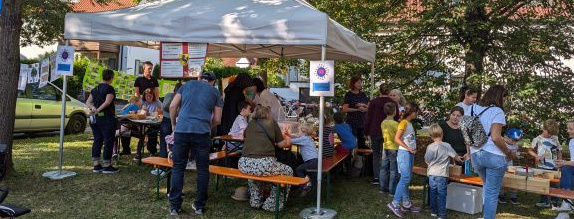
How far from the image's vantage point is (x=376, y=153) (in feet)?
23.8

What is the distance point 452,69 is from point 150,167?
607 cm

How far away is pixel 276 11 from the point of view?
5.97m

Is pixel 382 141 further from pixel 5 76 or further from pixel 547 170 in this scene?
pixel 5 76

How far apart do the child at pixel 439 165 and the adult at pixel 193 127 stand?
2.45 m

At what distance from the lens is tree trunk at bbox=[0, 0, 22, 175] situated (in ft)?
21.7

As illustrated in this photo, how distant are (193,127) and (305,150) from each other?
1.59 meters

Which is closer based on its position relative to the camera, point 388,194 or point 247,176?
point 247,176

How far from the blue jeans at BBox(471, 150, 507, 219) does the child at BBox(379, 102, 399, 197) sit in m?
1.47

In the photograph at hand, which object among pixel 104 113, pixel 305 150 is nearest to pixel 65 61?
pixel 104 113

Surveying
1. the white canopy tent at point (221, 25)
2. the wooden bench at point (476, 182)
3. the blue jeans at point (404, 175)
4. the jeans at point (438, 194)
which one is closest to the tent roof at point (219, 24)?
the white canopy tent at point (221, 25)

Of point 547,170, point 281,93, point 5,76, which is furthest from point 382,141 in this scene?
point 281,93

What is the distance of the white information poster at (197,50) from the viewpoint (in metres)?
6.11

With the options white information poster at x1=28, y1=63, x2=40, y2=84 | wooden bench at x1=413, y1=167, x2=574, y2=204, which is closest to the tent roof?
wooden bench at x1=413, y1=167, x2=574, y2=204

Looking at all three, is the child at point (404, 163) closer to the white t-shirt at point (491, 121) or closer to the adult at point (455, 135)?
the adult at point (455, 135)
